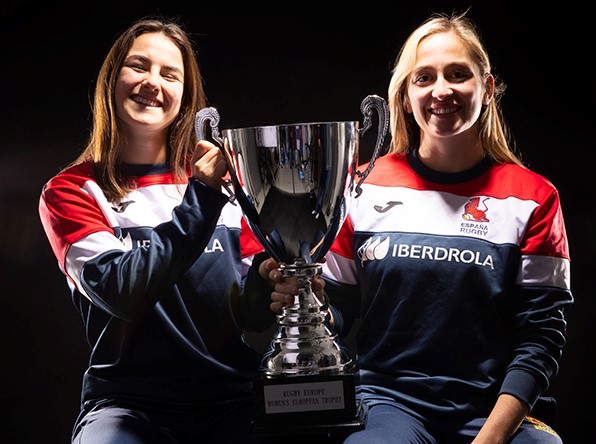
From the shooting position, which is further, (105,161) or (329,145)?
(105,161)

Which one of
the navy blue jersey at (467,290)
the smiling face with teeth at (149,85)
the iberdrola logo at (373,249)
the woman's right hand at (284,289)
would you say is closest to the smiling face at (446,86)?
the navy blue jersey at (467,290)

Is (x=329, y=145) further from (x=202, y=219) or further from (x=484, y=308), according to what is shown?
(x=484, y=308)

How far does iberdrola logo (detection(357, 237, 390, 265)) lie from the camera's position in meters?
1.89

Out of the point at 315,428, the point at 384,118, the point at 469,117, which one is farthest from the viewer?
the point at 469,117

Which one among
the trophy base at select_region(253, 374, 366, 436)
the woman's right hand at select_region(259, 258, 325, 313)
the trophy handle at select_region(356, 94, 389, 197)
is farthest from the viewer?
the woman's right hand at select_region(259, 258, 325, 313)

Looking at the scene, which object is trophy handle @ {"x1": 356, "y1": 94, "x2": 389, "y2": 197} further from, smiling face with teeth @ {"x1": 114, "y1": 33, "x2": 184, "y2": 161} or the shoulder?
smiling face with teeth @ {"x1": 114, "y1": 33, "x2": 184, "y2": 161}

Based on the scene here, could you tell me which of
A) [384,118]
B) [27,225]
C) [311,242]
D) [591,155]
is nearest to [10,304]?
[27,225]

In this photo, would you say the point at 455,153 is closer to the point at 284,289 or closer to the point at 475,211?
the point at 475,211

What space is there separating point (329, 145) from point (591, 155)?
695 millimetres

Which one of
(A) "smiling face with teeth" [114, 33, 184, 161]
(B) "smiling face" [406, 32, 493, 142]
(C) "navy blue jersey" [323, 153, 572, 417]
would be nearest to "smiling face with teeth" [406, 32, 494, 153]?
(B) "smiling face" [406, 32, 493, 142]

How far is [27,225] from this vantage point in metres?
2.12

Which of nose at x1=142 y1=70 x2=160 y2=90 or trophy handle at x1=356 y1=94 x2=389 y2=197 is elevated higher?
nose at x1=142 y1=70 x2=160 y2=90

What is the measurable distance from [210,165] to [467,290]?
569mm

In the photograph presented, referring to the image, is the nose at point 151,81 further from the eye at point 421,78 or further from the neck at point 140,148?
the eye at point 421,78
